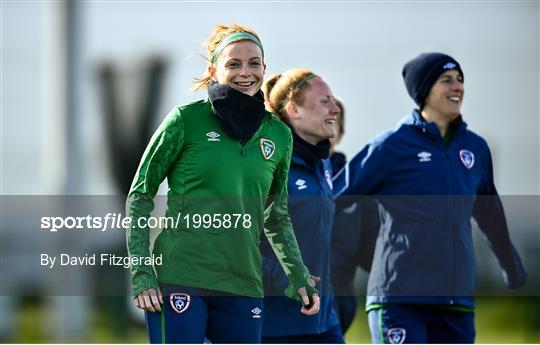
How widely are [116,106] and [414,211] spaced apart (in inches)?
534

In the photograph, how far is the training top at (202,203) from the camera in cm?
508

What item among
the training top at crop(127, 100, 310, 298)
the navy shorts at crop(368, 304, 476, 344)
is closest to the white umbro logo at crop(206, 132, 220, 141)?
the training top at crop(127, 100, 310, 298)

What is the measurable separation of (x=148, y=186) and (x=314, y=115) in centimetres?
161

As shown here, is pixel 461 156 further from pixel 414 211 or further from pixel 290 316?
pixel 290 316

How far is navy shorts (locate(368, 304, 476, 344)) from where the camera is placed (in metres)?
6.63

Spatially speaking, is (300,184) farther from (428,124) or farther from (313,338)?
(428,124)

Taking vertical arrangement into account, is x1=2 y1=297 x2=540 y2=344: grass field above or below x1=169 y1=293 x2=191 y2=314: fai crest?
below

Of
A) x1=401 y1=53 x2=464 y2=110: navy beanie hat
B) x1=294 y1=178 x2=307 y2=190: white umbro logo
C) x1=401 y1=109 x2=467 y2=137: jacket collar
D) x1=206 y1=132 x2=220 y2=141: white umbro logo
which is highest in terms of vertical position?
x1=401 y1=53 x2=464 y2=110: navy beanie hat

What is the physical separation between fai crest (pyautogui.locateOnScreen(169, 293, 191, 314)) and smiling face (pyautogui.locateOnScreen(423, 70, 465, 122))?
243 cm

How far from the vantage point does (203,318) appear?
5102 mm

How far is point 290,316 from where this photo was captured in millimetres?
6230

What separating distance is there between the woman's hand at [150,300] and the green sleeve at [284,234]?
79 cm

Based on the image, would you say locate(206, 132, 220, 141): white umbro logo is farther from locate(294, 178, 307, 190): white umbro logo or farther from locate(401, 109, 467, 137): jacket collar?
locate(401, 109, 467, 137): jacket collar

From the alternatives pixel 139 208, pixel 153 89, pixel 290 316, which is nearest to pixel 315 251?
pixel 290 316
